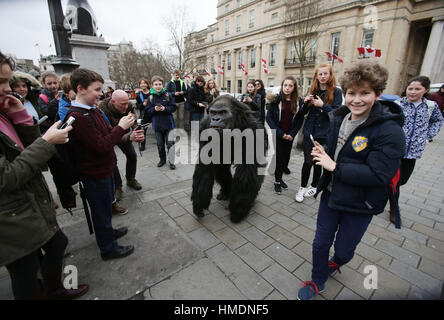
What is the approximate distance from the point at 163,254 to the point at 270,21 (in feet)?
118

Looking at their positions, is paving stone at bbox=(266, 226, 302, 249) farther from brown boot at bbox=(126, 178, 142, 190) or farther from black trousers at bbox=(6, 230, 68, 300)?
brown boot at bbox=(126, 178, 142, 190)

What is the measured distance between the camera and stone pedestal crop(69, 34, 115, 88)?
23.9 feet

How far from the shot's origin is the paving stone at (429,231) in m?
2.85

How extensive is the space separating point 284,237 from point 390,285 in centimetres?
111

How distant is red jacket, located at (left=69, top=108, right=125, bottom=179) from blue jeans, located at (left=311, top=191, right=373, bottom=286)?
6.91ft

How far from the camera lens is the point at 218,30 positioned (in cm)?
4022

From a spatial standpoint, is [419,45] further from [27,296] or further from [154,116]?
[27,296]

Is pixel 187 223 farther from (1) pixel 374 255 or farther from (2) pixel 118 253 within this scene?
(1) pixel 374 255

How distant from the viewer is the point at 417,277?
216 cm

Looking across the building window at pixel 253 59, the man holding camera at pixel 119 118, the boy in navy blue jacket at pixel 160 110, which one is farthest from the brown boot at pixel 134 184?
the building window at pixel 253 59

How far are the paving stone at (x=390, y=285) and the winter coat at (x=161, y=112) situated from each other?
4470 mm

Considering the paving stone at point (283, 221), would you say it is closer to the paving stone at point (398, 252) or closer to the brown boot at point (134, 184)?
the paving stone at point (398, 252)
